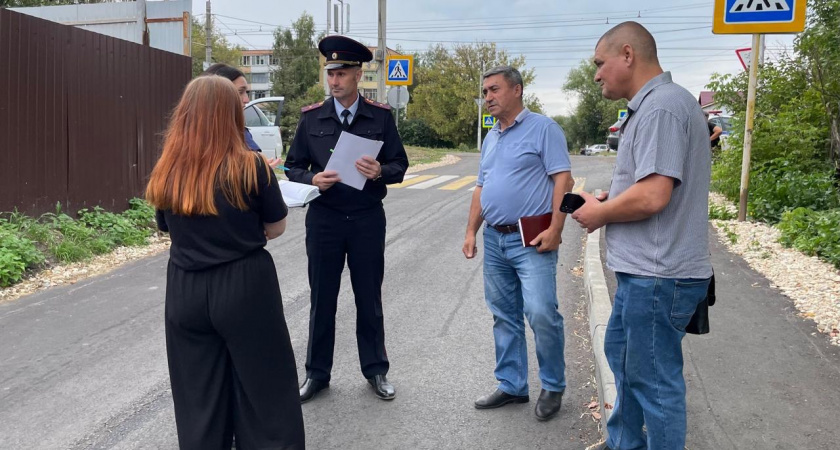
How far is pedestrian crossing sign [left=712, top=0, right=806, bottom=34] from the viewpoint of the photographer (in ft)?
27.6

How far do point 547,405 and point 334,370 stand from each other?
1.56m

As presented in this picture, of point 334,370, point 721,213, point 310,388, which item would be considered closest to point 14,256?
point 334,370

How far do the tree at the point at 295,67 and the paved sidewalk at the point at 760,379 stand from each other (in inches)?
1823

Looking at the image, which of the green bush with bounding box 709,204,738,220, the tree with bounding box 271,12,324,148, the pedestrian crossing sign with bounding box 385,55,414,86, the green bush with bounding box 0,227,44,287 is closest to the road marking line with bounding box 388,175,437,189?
the pedestrian crossing sign with bounding box 385,55,414,86

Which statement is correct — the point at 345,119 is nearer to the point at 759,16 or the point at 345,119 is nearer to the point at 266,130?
the point at 759,16

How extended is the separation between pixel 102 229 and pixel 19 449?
19.9 ft

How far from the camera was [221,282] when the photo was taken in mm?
3031

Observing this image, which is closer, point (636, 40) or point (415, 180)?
point (636, 40)

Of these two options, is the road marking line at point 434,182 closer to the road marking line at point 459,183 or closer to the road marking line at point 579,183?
the road marking line at point 459,183

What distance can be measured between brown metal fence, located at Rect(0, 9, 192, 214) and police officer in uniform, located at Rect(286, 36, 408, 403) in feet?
18.4

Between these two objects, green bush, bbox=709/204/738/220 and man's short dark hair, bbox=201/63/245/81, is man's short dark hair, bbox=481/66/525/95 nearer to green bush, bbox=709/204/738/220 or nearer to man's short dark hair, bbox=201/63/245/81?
man's short dark hair, bbox=201/63/245/81

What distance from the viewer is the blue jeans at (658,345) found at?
295 cm

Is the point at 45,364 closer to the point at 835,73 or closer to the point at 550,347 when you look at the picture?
the point at 550,347

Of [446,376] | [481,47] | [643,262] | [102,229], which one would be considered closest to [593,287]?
[446,376]
